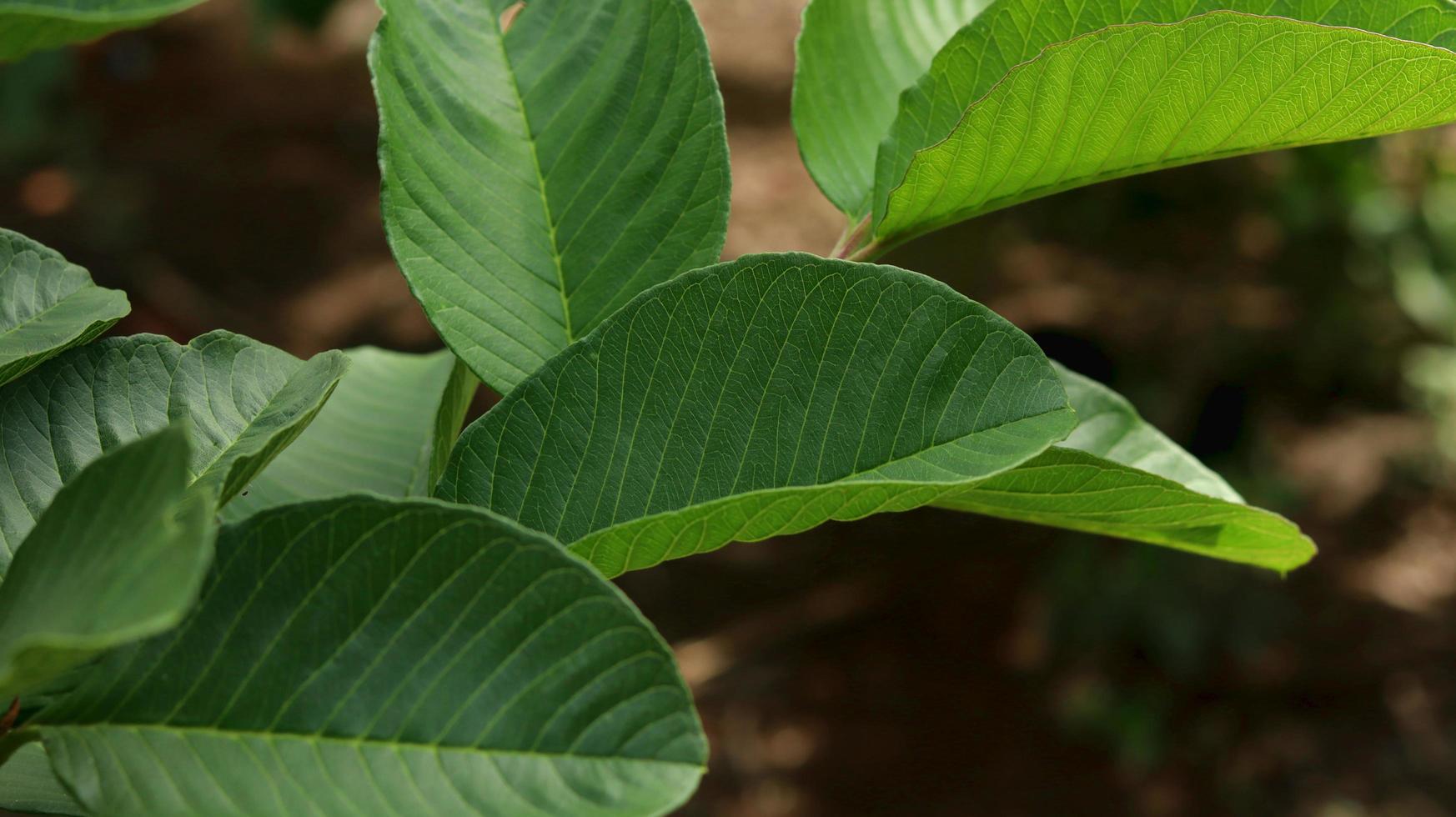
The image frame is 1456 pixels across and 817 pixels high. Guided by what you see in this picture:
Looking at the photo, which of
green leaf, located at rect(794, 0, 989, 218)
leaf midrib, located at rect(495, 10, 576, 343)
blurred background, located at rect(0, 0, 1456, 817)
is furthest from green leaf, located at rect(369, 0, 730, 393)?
blurred background, located at rect(0, 0, 1456, 817)

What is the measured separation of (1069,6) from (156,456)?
451 millimetres

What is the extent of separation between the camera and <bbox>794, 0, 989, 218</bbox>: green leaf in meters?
0.71

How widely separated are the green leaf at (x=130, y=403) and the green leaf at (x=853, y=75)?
1.06ft

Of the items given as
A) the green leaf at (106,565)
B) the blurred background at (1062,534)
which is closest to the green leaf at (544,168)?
the green leaf at (106,565)

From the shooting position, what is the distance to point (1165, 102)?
1.82 ft

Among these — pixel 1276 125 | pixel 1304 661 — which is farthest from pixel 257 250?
pixel 1276 125

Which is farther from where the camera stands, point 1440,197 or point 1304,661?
point 1440,197

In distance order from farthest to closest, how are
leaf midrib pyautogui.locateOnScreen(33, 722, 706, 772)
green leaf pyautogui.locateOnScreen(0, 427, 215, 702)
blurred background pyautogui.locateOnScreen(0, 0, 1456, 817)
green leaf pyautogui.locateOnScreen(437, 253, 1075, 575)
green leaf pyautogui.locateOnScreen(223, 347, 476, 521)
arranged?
blurred background pyautogui.locateOnScreen(0, 0, 1456, 817) → green leaf pyautogui.locateOnScreen(223, 347, 476, 521) → green leaf pyautogui.locateOnScreen(437, 253, 1075, 575) → leaf midrib pyautogui.locateOnScreen(33, 722, 706, 772) → green leaf pyautogui.locateOnScreen(0, 427, 215, 702)

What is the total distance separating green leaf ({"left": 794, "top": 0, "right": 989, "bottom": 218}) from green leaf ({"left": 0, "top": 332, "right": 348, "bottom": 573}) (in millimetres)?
323

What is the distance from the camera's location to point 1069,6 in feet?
1.89

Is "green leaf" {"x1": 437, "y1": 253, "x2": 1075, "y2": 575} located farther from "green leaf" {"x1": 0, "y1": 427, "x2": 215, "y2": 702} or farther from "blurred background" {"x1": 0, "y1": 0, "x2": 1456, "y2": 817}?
"blurred background" {"x1": 0, "y1": 0, "x2": 1456, "y2": 817}

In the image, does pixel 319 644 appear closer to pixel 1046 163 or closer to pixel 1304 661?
pixel 1046 163

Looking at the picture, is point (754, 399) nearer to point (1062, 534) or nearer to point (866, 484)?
point (866, 484)

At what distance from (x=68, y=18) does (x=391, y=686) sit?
0.33 meters
